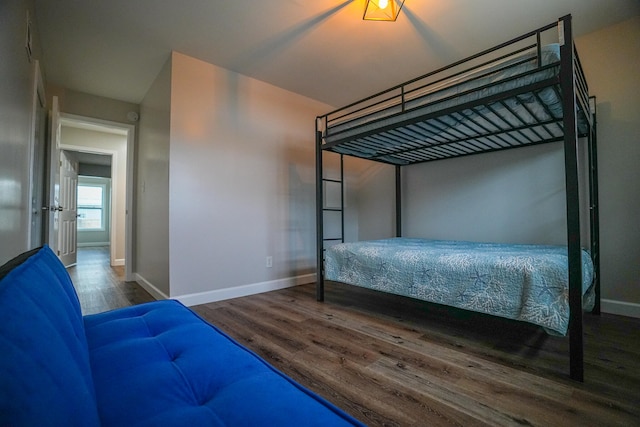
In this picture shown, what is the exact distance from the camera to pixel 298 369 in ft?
4.68

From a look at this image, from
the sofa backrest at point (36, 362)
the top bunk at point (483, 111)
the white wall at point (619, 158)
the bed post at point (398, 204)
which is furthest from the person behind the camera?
the bed post at point (398, 204)

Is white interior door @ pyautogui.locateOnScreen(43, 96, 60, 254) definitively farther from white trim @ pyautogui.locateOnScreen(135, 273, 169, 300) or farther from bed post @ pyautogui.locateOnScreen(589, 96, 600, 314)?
bed post @ pyautogui.locateOnScreen(589, 96, 600, 314)

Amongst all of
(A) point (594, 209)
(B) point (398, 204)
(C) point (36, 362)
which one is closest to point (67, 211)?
(B) point (398, 204)

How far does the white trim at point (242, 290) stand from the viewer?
Result: 2.55 m

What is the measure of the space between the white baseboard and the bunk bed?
99 millimetres

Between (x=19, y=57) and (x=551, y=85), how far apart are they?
9.68ft

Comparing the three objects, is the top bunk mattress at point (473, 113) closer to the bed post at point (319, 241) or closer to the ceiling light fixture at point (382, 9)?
the bed post at point (319, 241)

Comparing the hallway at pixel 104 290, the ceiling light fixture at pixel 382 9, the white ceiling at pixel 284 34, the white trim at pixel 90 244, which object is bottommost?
the hallway at pixel 104 290

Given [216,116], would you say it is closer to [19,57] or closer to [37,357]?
[19,57]

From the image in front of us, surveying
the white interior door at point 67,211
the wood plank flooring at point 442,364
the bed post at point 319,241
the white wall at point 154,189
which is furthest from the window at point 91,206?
the bed post at point 319,241

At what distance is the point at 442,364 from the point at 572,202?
104cm

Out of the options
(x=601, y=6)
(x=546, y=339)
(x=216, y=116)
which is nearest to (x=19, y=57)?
(x=216, y=116)

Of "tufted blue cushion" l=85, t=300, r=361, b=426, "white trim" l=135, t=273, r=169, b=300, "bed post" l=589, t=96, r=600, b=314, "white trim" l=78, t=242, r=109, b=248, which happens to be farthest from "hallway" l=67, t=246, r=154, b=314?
"white trim" l=78, t=242, r=109, b=248

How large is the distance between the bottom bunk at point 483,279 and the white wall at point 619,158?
0.97 ft
